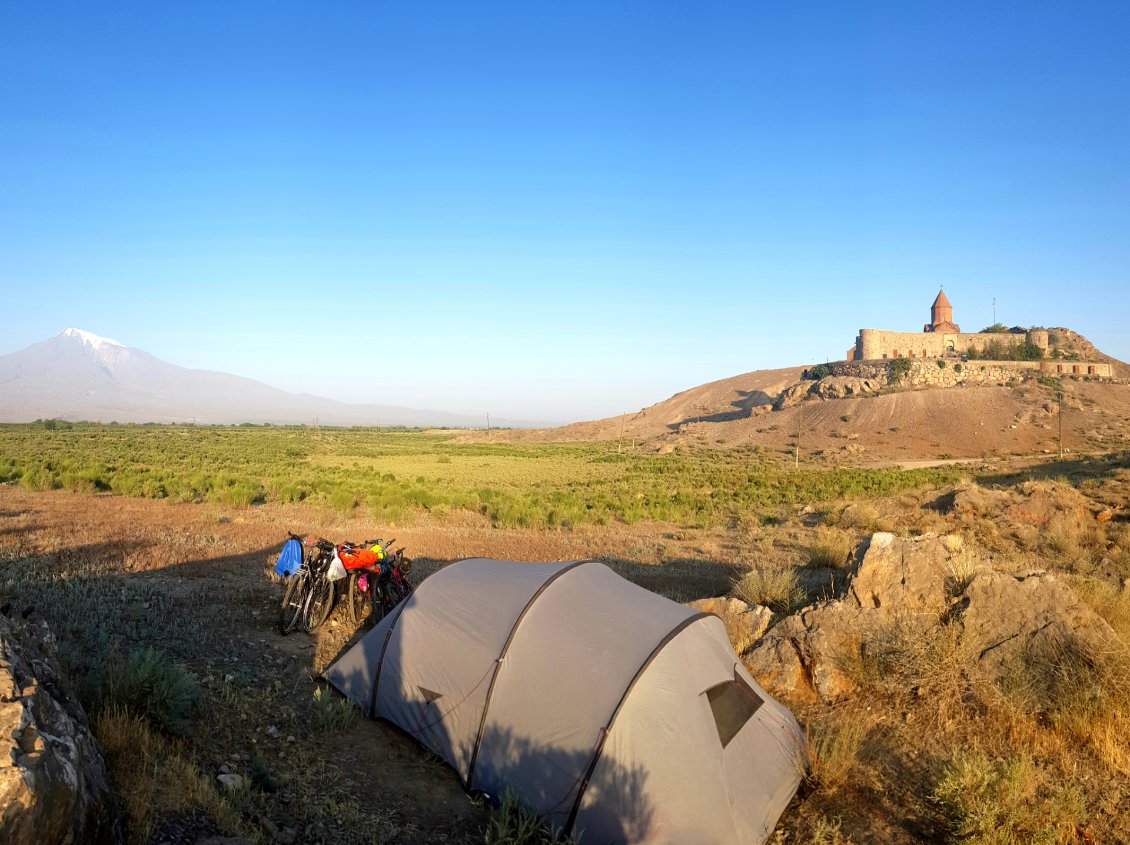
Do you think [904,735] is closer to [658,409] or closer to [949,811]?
[949,811]

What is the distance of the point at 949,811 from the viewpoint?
217 inches

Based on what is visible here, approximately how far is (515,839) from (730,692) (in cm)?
226

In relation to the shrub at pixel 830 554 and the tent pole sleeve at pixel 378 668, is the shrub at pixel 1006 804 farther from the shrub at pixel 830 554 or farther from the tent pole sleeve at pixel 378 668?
the shrub at pixel 830 554

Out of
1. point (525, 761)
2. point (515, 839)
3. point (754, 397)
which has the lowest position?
point (515, 839)

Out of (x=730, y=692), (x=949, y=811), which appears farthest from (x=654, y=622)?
(x=949, y=811)

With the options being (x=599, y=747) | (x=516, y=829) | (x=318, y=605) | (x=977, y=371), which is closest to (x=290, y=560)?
(x=318, y=605)

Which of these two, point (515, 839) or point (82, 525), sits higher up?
point (82, 525)

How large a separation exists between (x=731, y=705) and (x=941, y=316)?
10225 centimetres

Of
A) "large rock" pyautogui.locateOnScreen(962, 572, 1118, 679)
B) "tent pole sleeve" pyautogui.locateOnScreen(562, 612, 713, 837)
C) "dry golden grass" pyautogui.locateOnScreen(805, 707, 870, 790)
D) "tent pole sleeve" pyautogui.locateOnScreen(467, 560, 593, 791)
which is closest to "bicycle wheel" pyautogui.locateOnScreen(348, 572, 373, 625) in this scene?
"tent pole sleeve" pyautogui.locateOnScreen(467, 560, 593, 791)

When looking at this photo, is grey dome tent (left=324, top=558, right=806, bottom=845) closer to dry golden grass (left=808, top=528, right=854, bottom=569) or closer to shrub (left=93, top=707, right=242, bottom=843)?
shrub (left=93, top=707, right=242, bottom=843)

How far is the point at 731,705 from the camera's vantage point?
244 inches

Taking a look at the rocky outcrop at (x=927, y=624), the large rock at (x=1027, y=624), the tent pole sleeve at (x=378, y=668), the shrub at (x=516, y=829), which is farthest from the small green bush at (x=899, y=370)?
the shrub at (x=516, y=829)

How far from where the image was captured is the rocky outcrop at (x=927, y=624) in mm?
7516

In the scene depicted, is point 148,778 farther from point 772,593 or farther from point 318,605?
point 772,593
